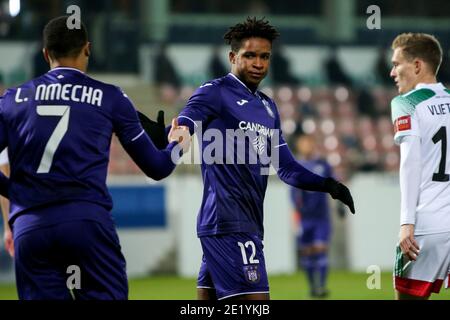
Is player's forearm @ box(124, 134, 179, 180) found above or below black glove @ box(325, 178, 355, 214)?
above

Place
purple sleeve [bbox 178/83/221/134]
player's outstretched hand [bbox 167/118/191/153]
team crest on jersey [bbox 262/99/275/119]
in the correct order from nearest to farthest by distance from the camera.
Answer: player's outstretched hand [bbox 167/118/191/153] < purple sleeve [bbox 178/83/221/134] < team crest on jersey [bbox 262/99/275/119]

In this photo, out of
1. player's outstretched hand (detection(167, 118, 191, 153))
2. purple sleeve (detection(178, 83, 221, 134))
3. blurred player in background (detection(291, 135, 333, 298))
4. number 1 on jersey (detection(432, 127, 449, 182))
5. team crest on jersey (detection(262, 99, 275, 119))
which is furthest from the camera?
blurred player in background (detection(291, 135, 333, 298))

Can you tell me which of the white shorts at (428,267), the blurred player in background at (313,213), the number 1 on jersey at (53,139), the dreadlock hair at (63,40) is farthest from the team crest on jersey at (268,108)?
the blurred player in background at (313,213)

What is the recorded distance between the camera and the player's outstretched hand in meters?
5.08

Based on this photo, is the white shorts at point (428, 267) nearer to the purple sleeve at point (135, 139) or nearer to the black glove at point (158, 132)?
the black glove at point (158, 132)

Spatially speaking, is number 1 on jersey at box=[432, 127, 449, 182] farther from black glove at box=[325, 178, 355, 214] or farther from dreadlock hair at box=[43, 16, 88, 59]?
dreadlock hair at box=[43, 16, 88, 59]

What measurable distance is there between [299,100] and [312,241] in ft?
30.6

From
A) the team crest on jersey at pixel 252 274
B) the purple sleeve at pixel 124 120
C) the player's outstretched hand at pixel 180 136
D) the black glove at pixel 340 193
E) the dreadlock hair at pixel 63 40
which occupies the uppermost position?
the dreadlock hair at pixel 63 40

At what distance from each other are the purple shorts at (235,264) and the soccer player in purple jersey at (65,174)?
1059mm

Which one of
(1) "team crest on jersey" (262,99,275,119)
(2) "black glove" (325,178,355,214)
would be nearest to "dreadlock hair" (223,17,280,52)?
(1) "team crest on jersey" (262,99,275,119)

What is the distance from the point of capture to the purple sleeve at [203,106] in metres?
5.55

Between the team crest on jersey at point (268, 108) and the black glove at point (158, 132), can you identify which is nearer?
the black glove at point (158, 132)

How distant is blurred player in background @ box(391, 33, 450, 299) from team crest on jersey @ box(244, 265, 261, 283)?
0.84 metres
